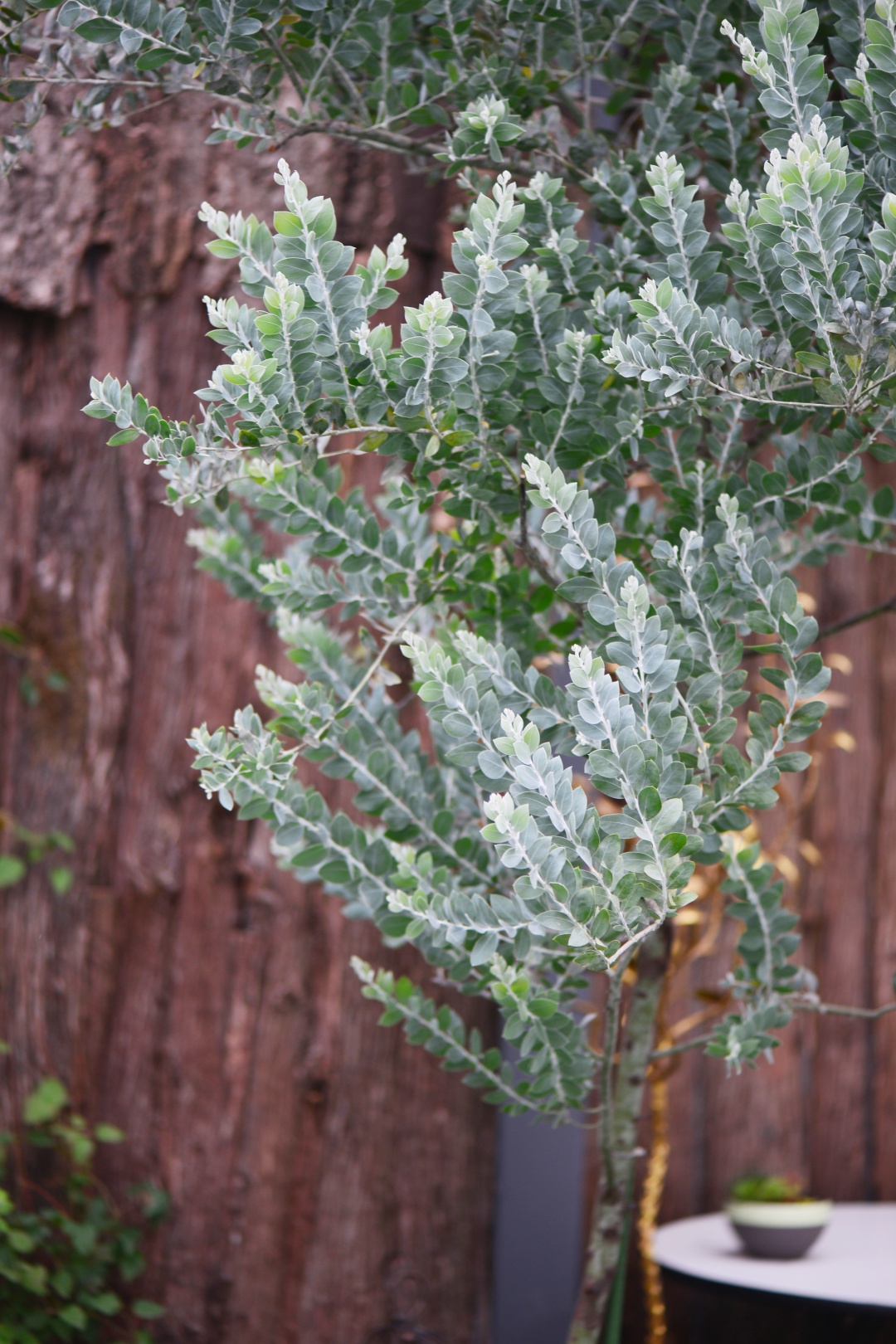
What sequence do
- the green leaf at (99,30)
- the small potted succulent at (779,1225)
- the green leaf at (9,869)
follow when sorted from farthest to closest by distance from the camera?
the green leaf at (9,869)
the small potted succulent at (779,1225)
the green leaf at (99,30)

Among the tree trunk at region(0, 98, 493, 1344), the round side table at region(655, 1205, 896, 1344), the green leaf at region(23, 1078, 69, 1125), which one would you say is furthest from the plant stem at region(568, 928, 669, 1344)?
the green leaf at region(23, 1078, 69, 1125)

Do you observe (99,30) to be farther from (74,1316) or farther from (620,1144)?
(74,1316)

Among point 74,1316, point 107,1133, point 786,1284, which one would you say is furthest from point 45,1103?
point 786,1284

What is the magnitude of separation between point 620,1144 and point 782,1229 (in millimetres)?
589

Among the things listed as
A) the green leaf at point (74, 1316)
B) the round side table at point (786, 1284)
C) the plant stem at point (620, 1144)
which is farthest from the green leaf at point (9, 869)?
the round side table at point (786, 1284)

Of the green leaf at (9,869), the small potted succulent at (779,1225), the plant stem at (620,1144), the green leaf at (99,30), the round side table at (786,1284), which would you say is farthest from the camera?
the green leaf at (9,869)

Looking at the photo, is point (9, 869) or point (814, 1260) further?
point (9, 869)

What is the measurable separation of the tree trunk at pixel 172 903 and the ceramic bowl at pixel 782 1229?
439 millimetres

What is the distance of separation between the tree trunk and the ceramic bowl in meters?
0.44

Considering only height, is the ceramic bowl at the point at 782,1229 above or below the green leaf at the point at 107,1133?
below

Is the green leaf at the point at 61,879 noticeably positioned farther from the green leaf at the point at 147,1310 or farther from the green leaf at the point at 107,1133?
the green leaf at the point at 147,1310

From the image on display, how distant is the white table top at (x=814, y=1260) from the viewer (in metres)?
1.28

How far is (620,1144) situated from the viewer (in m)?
1.07

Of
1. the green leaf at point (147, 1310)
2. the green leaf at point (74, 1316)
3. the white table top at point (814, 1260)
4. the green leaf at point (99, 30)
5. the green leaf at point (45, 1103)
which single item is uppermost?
the green leaf at point (99, 30)
